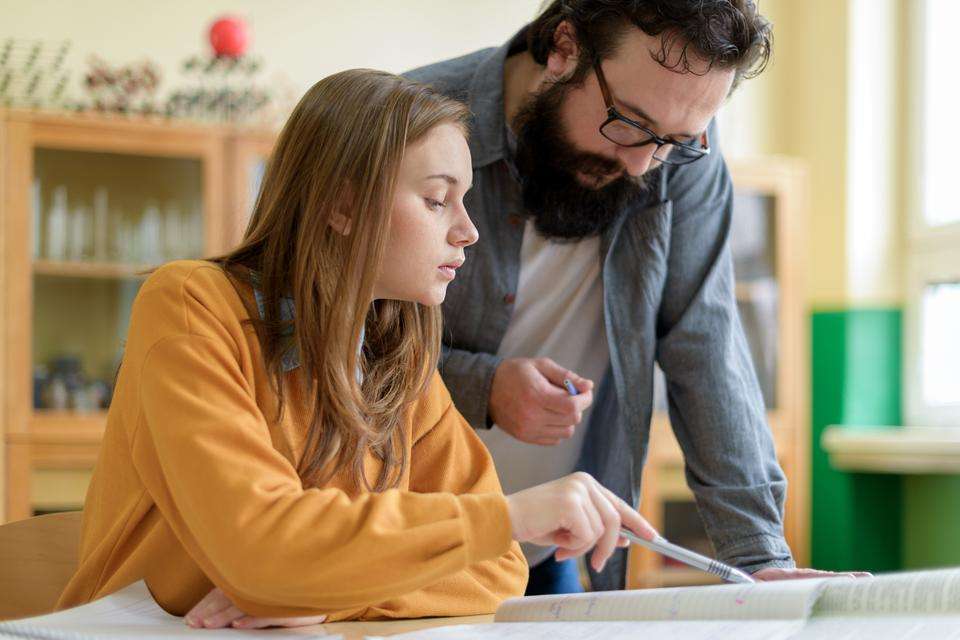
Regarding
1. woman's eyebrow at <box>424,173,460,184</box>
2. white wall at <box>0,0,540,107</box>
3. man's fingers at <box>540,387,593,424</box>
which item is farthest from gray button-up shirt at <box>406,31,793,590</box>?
white wall at <box>0,0,540,107</box>

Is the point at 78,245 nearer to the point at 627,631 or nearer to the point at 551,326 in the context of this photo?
the point at 551,326

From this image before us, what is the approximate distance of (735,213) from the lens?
11.9 feet

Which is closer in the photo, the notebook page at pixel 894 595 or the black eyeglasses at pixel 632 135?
the notebook page at pixel 894 595

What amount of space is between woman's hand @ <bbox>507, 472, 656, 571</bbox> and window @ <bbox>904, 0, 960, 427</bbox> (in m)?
3.00

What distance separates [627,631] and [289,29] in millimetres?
3235

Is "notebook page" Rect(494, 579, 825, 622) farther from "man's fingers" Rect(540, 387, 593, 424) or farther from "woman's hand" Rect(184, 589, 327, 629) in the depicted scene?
"man's fingers" Rect(540, 387, 593, 424)

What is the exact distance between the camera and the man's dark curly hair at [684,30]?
1311 millimetres

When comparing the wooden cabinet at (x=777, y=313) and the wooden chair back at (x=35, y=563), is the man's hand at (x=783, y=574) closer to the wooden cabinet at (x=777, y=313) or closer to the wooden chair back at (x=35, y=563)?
the wooden chair back at (x=35, y=563)

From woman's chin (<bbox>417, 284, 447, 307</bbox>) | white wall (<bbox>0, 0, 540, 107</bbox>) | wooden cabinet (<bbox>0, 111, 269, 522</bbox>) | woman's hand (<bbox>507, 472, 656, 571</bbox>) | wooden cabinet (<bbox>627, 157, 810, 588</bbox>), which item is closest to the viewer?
woman's hand (<bbox>507, 472, 656, 571</bbox>)

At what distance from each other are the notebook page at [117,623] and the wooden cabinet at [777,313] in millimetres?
2906

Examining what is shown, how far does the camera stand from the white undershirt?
1.59 metres

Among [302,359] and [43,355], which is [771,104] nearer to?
[43,355]

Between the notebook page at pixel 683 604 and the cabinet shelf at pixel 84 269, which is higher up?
the cabinet shelf at pixel 84 269

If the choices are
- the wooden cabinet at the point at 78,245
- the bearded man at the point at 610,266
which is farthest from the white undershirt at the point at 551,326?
the wooden cabinet at the point at 78,245
